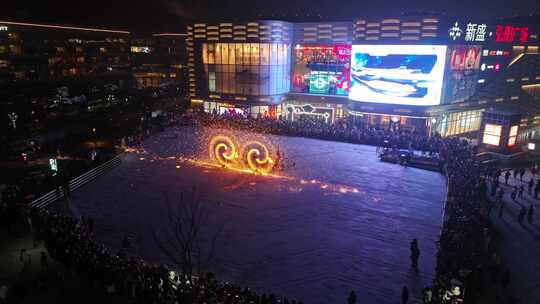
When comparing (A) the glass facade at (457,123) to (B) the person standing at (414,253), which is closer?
(B) the person standing at (414,253)

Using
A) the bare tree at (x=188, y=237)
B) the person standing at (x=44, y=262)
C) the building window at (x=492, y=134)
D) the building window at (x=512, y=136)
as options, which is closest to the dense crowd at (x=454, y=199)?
the building window at (x=492, y=134)

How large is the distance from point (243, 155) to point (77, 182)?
467 inches

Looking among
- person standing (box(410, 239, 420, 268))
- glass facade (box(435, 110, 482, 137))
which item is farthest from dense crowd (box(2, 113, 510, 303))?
glass facade (box(435, 110, 482, 137))

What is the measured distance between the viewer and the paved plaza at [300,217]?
53.0 ft

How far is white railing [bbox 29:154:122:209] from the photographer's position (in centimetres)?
2303

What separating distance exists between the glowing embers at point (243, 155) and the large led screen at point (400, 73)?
17.6m

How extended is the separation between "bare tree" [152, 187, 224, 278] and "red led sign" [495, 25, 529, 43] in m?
44.4

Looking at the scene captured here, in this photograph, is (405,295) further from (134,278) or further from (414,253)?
(134,278)

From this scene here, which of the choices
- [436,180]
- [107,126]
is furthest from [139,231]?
[107,126]

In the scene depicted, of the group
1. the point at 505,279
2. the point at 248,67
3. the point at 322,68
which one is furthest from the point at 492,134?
the point at 248,67

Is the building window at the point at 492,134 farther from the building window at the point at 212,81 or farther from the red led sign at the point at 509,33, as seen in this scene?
the building window at the point at 212,81

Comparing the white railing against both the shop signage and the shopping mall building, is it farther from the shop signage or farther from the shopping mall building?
the shop signage

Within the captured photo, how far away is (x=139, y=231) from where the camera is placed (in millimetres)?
19906

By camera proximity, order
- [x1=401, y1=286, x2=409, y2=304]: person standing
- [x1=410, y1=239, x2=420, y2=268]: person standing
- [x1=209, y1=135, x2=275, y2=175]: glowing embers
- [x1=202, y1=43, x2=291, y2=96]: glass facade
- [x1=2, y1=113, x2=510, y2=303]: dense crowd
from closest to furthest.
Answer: [x1=2, y1=113, x2=510, y2=303]: dense crowd → [x1=401, y1=286, x2=409, y2=304]: person standing → [x1=410, y1=239, x2=420, y2=268]: person standing → [x1=209, y1=135, x2=275, y2=175]: glowing embers → [x1=202, y1=43, x2=291, y2=96]: glass facade
